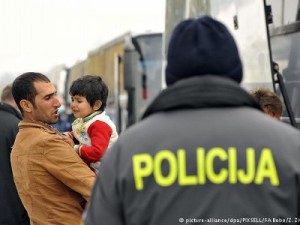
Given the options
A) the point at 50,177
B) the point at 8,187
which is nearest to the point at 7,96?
the point at 8,187

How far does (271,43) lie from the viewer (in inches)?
249

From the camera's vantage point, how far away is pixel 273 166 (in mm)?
2584

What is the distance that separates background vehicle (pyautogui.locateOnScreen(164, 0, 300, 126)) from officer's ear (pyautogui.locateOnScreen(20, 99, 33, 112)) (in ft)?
5.95

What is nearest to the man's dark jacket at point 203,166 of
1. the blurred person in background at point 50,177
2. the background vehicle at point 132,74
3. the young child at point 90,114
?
the blurred person in background at point 50,177

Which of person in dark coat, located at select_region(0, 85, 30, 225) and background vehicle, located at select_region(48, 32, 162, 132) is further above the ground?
person in dark coat, located at select_region(0, 85, 30, 225)

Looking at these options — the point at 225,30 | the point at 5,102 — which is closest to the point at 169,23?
the point at 5,102

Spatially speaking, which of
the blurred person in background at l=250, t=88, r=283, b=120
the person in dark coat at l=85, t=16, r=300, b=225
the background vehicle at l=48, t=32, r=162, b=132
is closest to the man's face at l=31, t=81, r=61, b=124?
the blurred person in background at l=250, t=88, r=283, b=120

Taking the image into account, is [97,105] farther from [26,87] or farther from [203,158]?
[203,158]

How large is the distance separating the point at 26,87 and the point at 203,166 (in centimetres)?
225

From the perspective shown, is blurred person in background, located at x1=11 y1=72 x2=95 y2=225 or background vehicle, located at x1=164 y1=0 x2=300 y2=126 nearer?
blurred person in background, located at x1=11 y1=72 x2=95 y2=225

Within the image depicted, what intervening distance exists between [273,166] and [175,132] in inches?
12.5

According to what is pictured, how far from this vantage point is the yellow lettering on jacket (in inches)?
102

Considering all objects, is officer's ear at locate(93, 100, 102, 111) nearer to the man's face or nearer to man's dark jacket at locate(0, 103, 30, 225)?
the man's face

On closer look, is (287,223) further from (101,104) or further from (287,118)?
(287,118)
